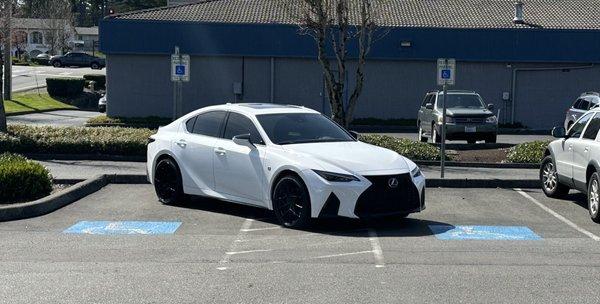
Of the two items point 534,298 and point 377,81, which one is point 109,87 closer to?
point 377,81

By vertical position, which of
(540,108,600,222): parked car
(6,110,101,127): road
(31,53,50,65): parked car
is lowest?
(6,110,101,127): road

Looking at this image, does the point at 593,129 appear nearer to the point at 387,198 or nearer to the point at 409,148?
the point at 387,198

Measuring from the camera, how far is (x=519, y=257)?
9.62 meters

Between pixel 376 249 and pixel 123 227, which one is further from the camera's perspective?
pixel 123 227

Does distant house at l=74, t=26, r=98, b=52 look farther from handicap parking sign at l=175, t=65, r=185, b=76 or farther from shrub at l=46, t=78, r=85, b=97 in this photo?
handicap parking sign at l=175, t=65, r=185, b=76

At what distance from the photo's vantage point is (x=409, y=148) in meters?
20.2

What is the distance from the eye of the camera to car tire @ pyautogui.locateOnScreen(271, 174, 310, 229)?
11.0m

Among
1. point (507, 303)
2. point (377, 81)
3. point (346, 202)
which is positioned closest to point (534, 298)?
point (507, 303)

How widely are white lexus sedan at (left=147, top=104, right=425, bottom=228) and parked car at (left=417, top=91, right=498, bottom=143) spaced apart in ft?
40.8

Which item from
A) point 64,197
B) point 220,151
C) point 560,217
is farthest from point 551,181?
point 64,197

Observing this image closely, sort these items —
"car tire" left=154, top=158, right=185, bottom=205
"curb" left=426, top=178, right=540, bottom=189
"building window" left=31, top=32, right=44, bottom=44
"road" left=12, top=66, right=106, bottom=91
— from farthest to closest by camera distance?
"building window" left=31, top=32, right=44, bottom=44 < "road" left=12, top=66, right=106, bottom=91 < "curb" left=426, top=178, right=540, bottom=189 < "car tire" left=154, top=158, right=185, bottom=205

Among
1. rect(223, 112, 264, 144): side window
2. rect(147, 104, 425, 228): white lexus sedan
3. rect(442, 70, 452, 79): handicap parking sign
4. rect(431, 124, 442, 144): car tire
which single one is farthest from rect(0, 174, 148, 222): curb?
rect(431, 124, 442, 144): car tire

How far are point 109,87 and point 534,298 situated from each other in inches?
1240

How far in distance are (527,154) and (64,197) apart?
10752 millimetres
